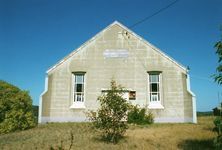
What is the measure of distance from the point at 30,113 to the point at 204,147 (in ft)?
39.1

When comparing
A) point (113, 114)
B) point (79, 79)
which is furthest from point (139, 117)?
point (113, 114)

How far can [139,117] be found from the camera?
2062 centimetres

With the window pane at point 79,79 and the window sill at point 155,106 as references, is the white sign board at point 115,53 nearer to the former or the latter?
the window pane at point 79,79

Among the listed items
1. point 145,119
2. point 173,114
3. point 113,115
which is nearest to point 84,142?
point 113,115

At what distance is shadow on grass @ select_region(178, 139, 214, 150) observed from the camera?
1061 centimetres

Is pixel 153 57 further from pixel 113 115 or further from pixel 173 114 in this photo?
pixel 113 115

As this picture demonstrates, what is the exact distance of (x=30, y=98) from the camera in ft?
59.9

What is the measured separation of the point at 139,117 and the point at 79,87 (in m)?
5.91

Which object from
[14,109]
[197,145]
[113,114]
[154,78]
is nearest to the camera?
[197,145]

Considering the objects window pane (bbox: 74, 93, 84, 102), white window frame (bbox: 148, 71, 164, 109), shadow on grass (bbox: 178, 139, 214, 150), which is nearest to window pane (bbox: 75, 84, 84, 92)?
window pane (bbox: 74, 93, 84, 102)

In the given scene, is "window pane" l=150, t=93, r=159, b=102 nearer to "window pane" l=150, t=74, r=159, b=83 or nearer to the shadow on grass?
"window pane" l=150, t=74, r=159, b=83

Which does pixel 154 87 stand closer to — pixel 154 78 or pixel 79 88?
pixel 154 78

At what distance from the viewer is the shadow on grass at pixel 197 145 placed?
1061cm

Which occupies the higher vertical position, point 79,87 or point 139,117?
point 79,87
